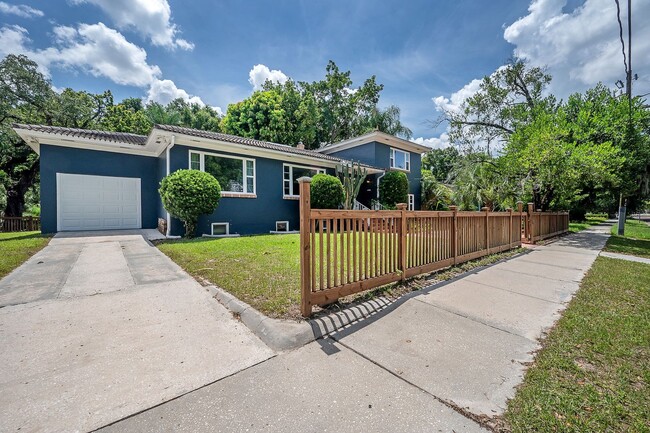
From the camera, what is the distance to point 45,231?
9328 mm

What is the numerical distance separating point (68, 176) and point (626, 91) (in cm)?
2467

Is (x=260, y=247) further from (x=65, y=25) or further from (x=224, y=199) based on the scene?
(x=65, y=25)

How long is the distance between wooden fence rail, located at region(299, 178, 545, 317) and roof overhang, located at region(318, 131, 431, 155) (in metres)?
9.90

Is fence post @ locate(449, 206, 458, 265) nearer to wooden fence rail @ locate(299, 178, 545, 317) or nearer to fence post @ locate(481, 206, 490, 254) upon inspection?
wooden fence rail @ locate(299, 178, 545, 317)

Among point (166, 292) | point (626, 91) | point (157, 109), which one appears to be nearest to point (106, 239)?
point (166, 292)

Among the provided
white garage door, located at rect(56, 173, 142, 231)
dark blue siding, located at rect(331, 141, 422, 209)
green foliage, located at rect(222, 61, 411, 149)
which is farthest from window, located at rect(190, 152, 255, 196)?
green foliage, located at rect(222, 61, 411, 149)

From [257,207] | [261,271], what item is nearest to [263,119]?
[257,207]

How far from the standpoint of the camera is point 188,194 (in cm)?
818

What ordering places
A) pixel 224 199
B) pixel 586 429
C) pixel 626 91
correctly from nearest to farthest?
pixel 586 429 < pixel 224 199 < pixel 626 91

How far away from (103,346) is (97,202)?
10455 millimetres

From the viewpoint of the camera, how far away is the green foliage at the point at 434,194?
1866cm

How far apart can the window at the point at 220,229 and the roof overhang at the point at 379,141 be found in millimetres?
9949

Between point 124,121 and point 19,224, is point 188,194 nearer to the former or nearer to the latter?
point 19,224

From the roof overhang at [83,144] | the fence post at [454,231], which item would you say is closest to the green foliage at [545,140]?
the fence post at [454,231]
